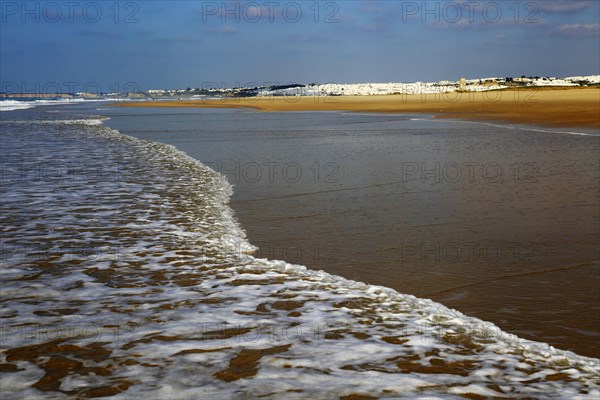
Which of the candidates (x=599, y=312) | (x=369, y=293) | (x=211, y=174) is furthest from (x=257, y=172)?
(x=599, y=312)

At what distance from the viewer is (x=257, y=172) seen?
40.2 ft

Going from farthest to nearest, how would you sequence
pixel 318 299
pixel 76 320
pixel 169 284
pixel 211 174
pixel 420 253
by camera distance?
pixel 211 174 < pixel 420 253 < pixel 169 284 < pixel 318 299 < pixel 76 320

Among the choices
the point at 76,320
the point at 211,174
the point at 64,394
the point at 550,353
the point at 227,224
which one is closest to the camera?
the point at 64,394

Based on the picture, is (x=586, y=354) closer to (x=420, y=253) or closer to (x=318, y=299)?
(x=318, y=299)

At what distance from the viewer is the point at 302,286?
5.23m

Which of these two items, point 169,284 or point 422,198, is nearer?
point 169,284

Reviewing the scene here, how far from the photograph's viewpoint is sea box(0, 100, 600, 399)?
140 inches

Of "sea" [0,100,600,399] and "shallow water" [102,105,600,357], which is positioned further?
"shallow water" [102,105,600,357]

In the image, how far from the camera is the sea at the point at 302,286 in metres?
3.55

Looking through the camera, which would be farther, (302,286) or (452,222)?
(452,222)

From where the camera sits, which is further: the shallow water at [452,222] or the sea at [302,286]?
the shallow water at [452,222]

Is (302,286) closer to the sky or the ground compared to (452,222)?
closer to the ground

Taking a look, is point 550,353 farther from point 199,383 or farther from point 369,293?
point 199,383

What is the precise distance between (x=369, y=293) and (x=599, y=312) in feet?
5.65
